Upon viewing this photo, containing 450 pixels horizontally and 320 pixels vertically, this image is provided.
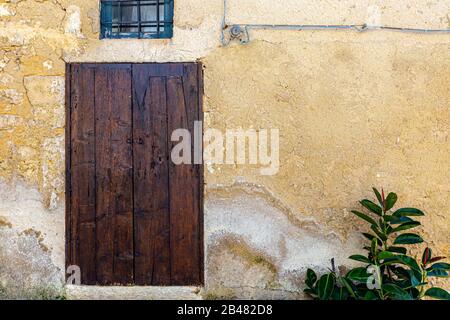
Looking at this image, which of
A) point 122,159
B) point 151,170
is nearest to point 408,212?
point 151,170

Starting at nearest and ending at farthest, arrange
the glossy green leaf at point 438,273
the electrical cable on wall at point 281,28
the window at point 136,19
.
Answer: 1. the glossy green leaf at point 438,273
2. the electrical cable on wall at point 281,28
3. the window at point 136,19

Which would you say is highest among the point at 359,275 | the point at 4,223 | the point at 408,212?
the point at 408,212

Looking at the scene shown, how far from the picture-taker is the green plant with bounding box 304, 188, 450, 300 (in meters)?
2.49

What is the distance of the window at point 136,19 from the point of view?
304cm

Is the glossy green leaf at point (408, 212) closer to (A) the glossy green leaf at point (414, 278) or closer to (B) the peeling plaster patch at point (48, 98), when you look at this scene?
(A) the glossy green leaf at point (414, 278)

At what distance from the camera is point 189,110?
2943mm

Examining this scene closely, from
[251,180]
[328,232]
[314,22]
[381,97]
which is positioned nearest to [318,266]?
[328,232]

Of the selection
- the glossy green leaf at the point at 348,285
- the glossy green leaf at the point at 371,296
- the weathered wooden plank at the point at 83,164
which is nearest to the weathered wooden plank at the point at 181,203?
the weathered wooden plank at the point at 83,164

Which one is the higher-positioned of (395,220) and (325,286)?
(395,220)

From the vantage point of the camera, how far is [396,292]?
242 cm

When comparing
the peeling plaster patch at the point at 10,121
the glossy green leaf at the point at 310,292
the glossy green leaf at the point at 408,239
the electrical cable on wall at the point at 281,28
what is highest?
the electrical cable on wall at the point at 281,28

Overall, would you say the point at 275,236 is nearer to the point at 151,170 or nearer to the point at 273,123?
the point at 273,123

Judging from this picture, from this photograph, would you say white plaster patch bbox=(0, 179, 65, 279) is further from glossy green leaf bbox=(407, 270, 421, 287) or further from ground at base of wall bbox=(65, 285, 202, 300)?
glossy green leaf bbox=(407, 270, 421, 287)

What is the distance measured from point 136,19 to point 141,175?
109cm
